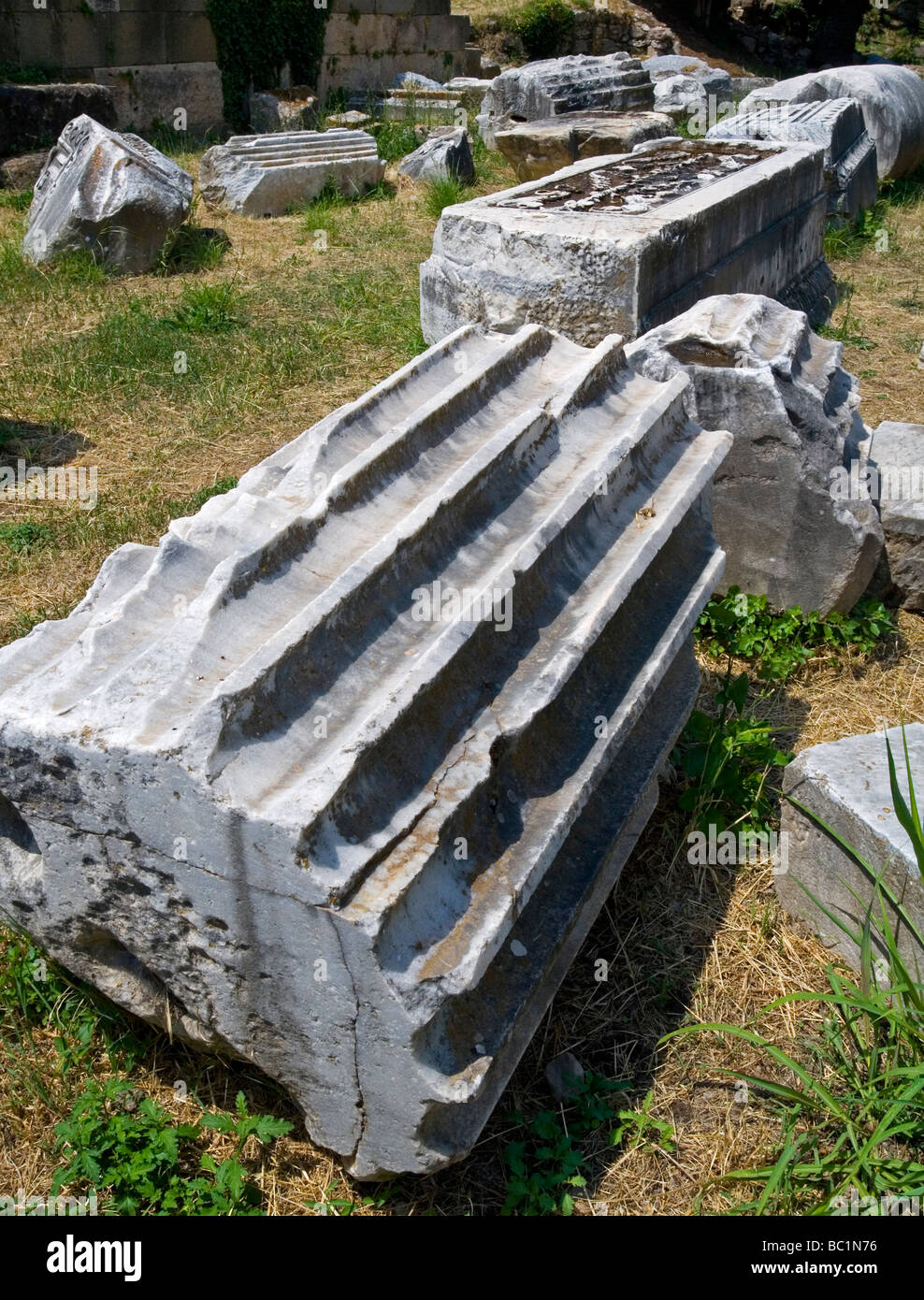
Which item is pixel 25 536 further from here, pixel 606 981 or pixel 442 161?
pixel 442 161

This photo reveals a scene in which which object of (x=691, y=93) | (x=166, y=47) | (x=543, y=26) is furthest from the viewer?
(x=543, y=26)

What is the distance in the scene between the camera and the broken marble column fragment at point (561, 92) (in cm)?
1088

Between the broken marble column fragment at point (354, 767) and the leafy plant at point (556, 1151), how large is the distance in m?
0.26

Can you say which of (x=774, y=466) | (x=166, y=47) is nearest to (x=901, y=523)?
(x=774, y=466)

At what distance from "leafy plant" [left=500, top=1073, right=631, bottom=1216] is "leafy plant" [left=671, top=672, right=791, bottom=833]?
847 mm

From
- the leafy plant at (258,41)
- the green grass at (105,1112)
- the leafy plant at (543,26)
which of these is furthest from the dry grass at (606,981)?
the leafy plant at (543,26)

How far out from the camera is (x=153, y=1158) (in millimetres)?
2072

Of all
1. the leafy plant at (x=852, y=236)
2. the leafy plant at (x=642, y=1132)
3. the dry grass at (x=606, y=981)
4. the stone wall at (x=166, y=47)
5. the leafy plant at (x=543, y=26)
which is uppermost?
the leafy plant at (x=543, y=26)

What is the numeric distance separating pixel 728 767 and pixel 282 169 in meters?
7.38

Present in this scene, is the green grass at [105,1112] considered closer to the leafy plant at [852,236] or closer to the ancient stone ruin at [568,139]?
the leafy plant at [852,236]

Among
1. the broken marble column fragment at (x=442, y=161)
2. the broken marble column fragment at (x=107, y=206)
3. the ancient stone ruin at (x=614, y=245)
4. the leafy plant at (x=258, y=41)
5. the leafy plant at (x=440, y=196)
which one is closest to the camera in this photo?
the ancient stone ruin at (x=614, y=245)

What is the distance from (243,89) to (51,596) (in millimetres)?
9940

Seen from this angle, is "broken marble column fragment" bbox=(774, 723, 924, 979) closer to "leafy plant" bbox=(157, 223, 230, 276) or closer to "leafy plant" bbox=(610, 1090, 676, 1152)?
"leafy plant" bbox=(610, 1090, 676, 1152)
